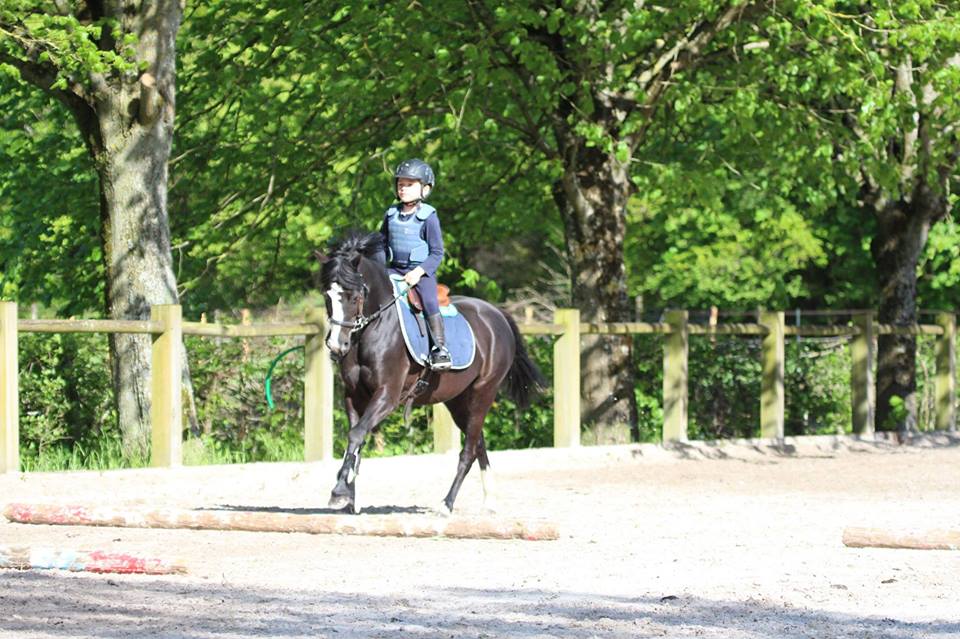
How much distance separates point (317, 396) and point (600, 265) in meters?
5.30

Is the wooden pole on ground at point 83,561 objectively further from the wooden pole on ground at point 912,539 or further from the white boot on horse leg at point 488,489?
the white boot on horse leg at point 488,489

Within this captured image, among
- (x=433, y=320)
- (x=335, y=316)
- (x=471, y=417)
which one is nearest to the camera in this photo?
(x=335, y=316)

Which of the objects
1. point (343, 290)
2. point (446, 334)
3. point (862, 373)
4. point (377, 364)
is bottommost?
point (862, 373)

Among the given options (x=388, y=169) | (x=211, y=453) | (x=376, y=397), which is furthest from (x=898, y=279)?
(x=376, y=397)

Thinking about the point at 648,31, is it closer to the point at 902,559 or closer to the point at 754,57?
the point at 754,57

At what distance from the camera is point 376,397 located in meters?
11.7

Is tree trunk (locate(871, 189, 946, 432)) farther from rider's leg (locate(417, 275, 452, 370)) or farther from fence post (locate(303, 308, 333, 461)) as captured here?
rider's leg (locate(417, 275, 452, 370))

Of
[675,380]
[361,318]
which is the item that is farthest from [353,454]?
[675,380]

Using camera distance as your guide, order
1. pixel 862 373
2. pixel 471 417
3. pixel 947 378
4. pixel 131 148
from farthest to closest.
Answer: pixel 947 378 < pixel 862 373 < pixel 131 148 < pixel 471 417

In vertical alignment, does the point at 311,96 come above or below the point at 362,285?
above

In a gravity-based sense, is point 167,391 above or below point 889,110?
below

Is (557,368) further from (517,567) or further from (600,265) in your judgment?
(517,567)

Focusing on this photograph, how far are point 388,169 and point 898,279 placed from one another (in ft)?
26.2

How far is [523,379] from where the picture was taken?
45.5ft
